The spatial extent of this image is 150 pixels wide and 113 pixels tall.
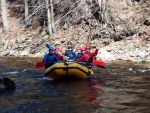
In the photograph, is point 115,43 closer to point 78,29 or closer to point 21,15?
point 78,29

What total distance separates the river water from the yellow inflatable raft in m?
0.29

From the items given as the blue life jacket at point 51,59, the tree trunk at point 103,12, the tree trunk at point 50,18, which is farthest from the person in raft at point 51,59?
the tree trunk at point 50,18

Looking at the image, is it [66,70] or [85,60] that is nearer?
[66,70]

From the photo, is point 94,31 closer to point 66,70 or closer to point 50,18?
point 50,18

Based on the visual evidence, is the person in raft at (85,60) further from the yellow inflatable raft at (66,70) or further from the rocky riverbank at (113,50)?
the rocky riverbank at (113,50)

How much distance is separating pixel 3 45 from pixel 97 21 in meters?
7.82

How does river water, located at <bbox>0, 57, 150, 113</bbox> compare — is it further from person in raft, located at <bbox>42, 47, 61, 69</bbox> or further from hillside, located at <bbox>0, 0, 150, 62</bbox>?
hillside, located at <bbox>0, 0, 150, 62</bbox>

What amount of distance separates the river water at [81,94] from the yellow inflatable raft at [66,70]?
0.29 meters

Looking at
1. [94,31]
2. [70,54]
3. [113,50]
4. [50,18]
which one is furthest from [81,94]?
[50,18]

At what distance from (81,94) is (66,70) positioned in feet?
8.51

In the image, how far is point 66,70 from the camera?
1177 centimetres

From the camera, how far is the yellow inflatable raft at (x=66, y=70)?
11.7 m

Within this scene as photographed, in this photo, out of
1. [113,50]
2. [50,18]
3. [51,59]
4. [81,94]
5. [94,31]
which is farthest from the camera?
[50,18]

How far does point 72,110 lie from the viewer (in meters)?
7.48
